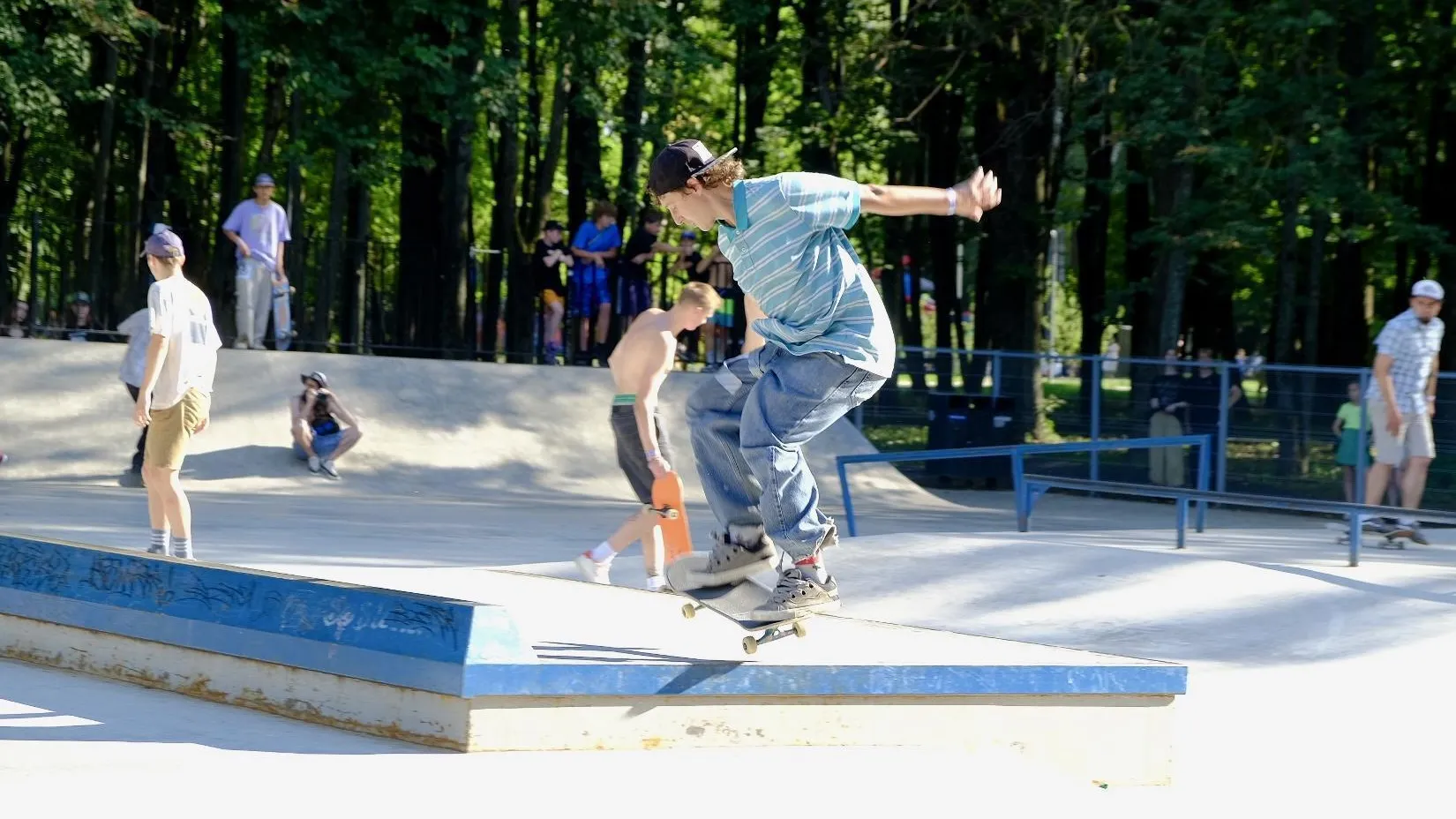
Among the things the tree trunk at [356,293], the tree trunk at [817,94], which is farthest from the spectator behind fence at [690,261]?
the tree trunk at [817,94]

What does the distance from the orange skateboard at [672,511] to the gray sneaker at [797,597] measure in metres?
3.50

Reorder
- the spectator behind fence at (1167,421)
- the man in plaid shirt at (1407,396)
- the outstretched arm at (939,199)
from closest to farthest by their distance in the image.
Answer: the outstretched arm at (939,199) < the man in plaid shirt at (1407,396) < the spectator behind fence at (1167,421)

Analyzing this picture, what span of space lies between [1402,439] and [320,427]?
10686 millimetres

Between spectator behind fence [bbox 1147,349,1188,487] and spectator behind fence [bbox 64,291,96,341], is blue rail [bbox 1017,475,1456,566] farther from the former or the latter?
spectator behind fence [bbox 64,291,96,341]

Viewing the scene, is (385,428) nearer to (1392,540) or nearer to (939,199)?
(1392,540)

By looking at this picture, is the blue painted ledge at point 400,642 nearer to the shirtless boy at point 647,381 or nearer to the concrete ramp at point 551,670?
the concrete ramp at point 551,670

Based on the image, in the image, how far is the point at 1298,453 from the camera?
17.8 meters

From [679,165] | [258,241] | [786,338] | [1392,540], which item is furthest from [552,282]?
[679,165]

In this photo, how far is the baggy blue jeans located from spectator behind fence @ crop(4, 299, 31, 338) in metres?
16.1

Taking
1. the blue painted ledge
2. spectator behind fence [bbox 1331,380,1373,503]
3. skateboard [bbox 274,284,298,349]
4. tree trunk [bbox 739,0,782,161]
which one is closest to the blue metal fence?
spectator behind fence [bbox 1331,380,1373,503]

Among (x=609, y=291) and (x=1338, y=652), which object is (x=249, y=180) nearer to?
(x=609, y=291)

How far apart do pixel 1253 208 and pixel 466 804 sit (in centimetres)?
2012

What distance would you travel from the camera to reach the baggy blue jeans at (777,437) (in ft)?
17.7

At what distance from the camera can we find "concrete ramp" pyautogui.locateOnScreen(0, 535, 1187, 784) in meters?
5.17
